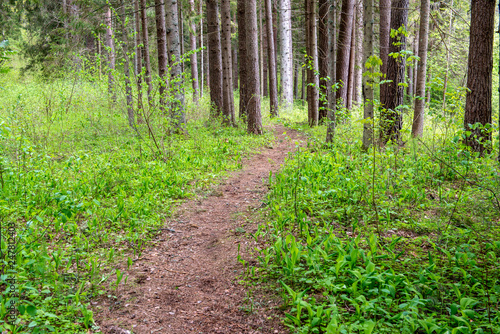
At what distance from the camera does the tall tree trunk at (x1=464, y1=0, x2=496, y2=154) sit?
21.4ft

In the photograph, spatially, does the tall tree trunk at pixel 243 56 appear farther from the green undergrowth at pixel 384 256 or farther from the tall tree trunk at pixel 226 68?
the green undergrowth at pixel 384 256

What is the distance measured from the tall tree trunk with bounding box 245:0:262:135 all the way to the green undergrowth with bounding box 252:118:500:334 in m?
5.71

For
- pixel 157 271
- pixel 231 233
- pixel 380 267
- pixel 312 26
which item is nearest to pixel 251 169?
pixel 231 233

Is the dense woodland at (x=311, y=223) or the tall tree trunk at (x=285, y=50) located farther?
the tall tree trunk at (x=285, y=50)

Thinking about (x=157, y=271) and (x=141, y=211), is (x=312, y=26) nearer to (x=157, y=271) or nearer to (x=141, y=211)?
(x=141, y=211)

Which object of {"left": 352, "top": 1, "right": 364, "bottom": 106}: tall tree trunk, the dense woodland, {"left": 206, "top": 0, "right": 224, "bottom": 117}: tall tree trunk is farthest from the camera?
{"left": 352, "top": 1, "right": 364, "bottom": 106}: tall tree trunk

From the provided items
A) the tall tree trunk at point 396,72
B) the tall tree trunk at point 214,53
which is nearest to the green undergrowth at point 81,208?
the tall tree trunk at point 214,53

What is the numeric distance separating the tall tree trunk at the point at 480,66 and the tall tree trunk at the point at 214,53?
→ 24.7 ft

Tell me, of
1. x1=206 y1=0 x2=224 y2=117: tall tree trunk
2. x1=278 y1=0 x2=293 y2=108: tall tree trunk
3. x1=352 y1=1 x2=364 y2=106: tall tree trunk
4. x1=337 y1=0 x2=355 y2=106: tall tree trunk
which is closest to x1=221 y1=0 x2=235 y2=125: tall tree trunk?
x1=206 y1=0 x2=224 y2=117: tall tree trunk

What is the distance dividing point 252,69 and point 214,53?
1.52 m

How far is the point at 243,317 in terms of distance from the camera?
113 inches

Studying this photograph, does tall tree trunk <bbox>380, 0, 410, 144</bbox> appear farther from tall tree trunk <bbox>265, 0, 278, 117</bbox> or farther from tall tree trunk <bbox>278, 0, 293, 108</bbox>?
tall tree trunk <bbox>278, 0, 293, 108</bbox>

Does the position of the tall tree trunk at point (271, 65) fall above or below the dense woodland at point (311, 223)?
above

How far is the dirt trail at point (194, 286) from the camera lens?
9.22 feet
